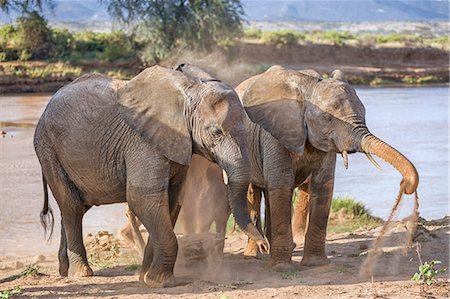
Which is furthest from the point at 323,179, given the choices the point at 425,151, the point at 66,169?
the point at 425,151

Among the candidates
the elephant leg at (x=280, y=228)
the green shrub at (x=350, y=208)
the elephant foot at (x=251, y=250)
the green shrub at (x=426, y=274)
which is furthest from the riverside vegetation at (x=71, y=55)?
the green shrub at (x=426, y=274)

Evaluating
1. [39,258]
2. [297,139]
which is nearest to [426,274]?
[297,139]

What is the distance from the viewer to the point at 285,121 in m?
8.55

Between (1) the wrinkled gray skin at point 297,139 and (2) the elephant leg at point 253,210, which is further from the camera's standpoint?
(2) the elephant leg at point 253,210

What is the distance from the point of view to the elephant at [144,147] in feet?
24.3

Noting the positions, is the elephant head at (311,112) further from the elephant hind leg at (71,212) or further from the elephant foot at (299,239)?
the elephant foot at (299,239)

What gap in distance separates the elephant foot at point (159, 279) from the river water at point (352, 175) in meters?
3.27

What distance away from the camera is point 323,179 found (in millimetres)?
8766

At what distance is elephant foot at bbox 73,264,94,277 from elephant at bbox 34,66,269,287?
0.01 meters

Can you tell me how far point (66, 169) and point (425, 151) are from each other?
12.3 metres

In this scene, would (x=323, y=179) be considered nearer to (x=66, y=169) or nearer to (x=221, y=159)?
(x=221, y=159)

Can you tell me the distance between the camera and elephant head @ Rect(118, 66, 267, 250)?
7238mm

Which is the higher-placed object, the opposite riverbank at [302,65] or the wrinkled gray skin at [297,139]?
the wrinkled gray skin at [297,139]

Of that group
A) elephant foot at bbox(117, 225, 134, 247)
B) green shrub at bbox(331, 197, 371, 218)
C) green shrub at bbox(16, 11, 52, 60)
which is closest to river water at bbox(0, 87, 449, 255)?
green shrub at bbox(331, 197, 371, 218)
